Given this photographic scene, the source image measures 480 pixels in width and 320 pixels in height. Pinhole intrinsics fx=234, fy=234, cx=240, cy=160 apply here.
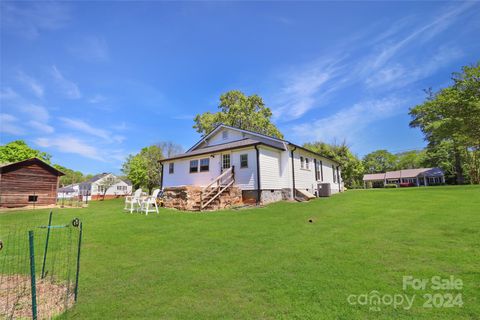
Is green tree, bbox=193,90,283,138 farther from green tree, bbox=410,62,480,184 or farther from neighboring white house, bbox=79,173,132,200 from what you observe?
neighboring white house, bbox=79,173,132,200

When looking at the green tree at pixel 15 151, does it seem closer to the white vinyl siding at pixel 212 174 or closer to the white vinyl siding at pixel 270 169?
the white vinyl siding at pixel 212 174

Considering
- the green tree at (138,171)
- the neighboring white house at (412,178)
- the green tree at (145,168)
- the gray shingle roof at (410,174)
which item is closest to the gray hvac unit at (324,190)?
the green tree at (145,168)

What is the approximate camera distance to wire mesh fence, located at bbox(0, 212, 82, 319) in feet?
10.9

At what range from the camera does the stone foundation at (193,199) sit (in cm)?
1360

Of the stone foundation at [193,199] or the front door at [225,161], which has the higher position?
the front door at [225,161]

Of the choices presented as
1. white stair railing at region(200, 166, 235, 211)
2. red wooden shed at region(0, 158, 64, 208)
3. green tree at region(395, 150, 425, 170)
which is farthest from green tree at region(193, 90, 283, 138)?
green tree at region(395, 150, 425, 170)

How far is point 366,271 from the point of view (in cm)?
406

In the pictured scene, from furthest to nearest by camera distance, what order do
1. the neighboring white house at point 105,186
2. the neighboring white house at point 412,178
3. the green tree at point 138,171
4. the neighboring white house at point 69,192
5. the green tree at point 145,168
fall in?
1. the neighboring white house at point 105,186
2. the neighboring white house at point 69,192
3. the neighboring white house at point 412,178
4. the green tree at point 145,168
5. the green tree at point 138,171

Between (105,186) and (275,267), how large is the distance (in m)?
57.3

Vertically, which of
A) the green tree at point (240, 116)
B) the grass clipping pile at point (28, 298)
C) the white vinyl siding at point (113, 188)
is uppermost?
the green tree at point (240, 116)

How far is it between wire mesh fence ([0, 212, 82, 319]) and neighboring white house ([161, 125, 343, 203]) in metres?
10.0

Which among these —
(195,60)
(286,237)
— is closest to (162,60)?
(195,60)

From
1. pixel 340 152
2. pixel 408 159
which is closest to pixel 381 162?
pixel 408 159

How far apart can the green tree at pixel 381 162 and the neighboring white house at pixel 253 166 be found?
54315mm
